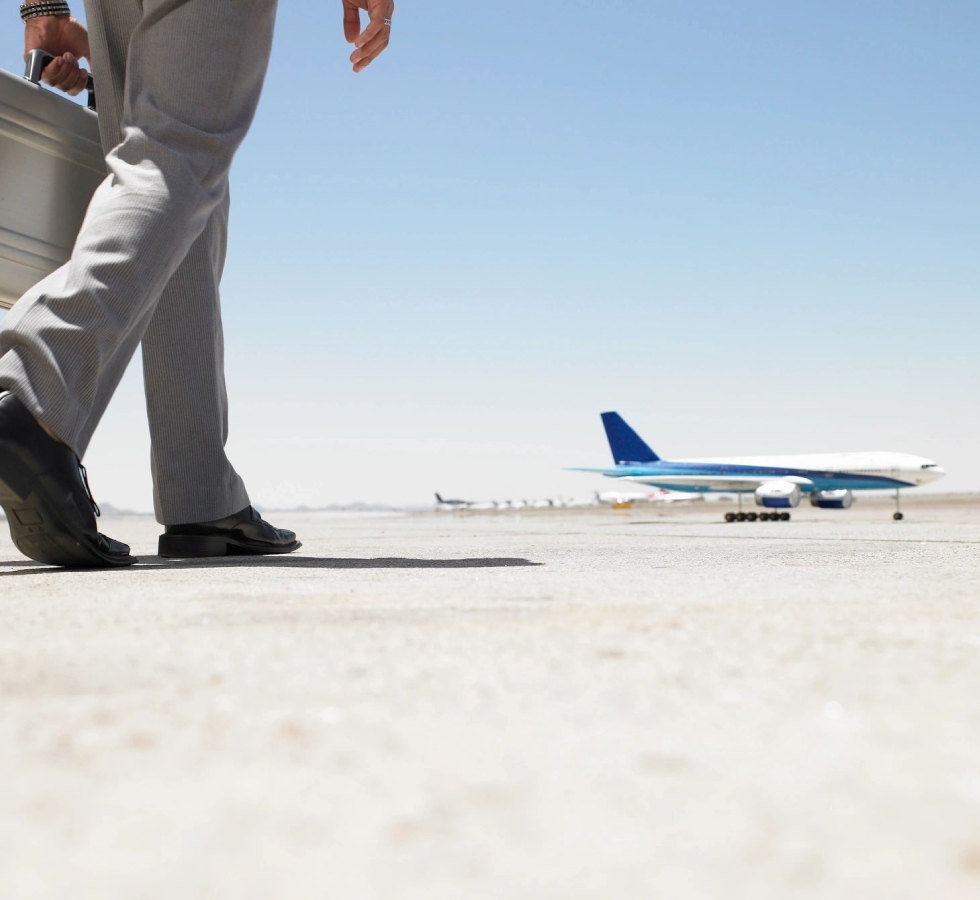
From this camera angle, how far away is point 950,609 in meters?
1.01

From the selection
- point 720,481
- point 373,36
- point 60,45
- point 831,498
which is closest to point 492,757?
point 373,36

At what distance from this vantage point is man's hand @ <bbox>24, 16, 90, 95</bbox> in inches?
88.0

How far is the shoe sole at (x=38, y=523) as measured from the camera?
1.53 m

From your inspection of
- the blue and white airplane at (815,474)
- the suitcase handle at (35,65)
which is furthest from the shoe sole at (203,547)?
the blue and white airplane at (815,474)

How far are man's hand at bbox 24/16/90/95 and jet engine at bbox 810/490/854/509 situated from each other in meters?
28.0

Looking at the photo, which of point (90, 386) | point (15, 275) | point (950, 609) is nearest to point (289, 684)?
point (950, 609)

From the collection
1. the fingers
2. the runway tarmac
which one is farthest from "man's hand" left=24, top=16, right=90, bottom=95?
the runway tarmac

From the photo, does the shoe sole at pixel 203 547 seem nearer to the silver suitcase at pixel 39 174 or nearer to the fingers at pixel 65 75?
the silver suitcase at pixel 39 174

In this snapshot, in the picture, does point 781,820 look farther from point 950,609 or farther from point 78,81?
point 78,81

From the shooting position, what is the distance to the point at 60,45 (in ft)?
7.46

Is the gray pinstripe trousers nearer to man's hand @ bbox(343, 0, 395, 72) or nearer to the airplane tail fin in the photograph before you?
man's hand @ bbox(343, 0, 395, 72)

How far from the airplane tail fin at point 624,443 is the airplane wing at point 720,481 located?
370cm

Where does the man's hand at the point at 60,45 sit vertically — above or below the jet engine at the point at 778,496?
above

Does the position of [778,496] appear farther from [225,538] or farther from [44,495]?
[44,495]
